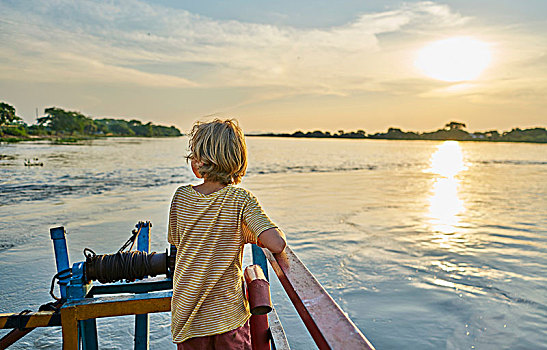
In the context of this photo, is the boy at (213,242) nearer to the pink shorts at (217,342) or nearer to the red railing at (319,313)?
the pink shorts at (217,342)

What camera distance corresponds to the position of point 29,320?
6.97 ft

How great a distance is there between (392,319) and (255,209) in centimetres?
367

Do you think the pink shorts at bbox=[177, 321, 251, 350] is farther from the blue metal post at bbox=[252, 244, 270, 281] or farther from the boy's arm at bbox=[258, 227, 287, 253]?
the blue metal post at bbox=[252, 244, 270, 281]

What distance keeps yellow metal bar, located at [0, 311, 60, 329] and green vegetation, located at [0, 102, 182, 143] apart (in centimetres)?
7507

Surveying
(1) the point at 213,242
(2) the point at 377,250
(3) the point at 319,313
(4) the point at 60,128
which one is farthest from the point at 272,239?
(4) the point at 60,128

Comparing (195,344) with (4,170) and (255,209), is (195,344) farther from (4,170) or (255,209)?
(4,170)

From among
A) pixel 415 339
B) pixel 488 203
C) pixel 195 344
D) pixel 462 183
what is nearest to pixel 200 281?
pixel 195 344

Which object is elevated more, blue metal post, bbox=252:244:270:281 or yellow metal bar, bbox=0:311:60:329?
blue metal post, bbox=252:244:270:281

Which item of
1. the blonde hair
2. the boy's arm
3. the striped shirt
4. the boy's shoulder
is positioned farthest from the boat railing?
the blonde hair

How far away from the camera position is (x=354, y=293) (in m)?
5.70

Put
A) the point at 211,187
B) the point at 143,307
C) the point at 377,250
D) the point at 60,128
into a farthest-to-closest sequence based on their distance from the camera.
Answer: the point at 60,128
the point at 377,250
the point at 143,307
the point at 211,187

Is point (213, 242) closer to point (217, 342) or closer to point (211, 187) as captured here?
point (211, 187)

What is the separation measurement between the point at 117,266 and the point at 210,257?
0.71m

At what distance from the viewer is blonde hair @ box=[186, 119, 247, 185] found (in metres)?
1.90
